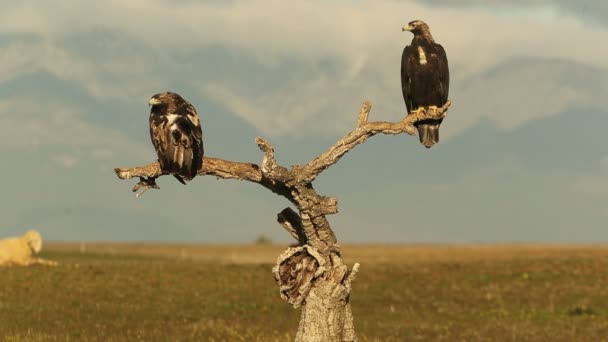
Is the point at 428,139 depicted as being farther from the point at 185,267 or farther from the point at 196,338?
the point at 185,267

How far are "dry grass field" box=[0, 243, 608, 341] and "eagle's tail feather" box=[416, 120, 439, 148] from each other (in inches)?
214

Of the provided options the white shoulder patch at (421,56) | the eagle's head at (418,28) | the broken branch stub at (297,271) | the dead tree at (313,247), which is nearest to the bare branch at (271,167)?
the dead tree at (313,247)

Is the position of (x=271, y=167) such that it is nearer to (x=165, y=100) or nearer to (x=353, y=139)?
(x=353, y=139)

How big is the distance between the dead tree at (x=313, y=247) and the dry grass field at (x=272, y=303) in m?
5.05

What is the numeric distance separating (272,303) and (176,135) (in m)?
16.7

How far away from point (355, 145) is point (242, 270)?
27043 mm

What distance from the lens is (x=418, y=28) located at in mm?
18922

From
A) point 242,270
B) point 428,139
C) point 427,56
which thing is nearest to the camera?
point 428,139

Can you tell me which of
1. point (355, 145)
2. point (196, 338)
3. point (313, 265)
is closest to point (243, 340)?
point (196, 338)

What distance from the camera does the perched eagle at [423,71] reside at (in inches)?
725

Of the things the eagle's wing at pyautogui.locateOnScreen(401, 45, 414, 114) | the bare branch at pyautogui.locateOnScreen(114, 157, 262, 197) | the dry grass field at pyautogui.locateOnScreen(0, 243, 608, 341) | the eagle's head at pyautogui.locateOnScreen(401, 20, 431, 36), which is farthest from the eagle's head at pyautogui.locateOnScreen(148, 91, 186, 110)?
the dry grass field at pyautogui.locateOnScreen(0, 243, 608, 341)

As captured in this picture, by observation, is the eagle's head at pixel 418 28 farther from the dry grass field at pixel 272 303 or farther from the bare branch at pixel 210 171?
the dry grass field at pixel 272 303

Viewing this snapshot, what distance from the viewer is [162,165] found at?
48.4 ft

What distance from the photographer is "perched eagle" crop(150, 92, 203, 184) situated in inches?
566
